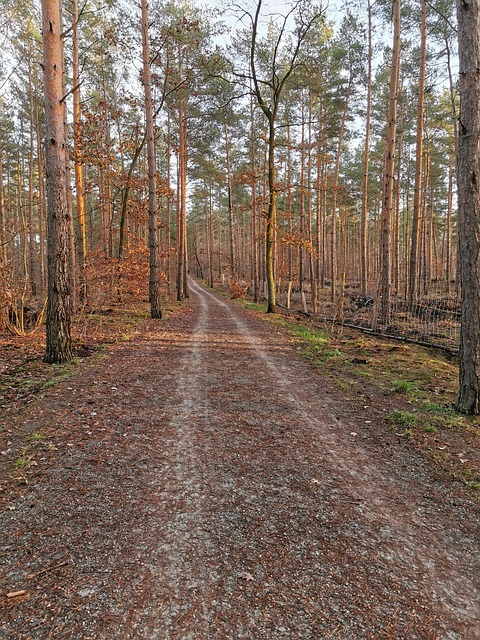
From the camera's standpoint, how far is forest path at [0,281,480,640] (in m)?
1.89

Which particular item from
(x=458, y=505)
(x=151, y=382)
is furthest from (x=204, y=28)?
(x=458, y=505)

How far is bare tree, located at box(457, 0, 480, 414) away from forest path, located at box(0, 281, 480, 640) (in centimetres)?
151

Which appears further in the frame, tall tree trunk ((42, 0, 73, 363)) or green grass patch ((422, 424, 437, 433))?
tall tree trunk ((42, 0, 73, 363))

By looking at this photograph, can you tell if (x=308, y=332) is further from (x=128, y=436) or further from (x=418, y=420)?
(x=128, y=436)

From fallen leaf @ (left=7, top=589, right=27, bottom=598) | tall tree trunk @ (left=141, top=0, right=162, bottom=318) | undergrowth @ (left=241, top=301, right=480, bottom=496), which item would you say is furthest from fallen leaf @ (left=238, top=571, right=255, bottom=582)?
tall tree trunk @ (left=141, top=0, right=162, bottom=318)

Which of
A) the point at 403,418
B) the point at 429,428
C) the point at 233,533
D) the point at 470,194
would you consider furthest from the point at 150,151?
the point at 233,533

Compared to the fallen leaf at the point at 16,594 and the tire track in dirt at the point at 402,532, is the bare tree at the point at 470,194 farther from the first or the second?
the fallen leaf at the point at 16,594

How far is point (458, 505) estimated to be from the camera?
300 centimetres

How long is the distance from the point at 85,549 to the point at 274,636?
4.36 ft

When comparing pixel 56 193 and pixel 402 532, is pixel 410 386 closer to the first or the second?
pixel 402 532

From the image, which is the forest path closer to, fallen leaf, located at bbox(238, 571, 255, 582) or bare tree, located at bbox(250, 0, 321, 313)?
fallen leaf, located at bbox(238, 571, 255, 582)

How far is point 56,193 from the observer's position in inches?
262

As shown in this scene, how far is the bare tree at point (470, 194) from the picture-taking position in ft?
15.2

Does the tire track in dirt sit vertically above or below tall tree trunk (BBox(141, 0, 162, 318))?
below
